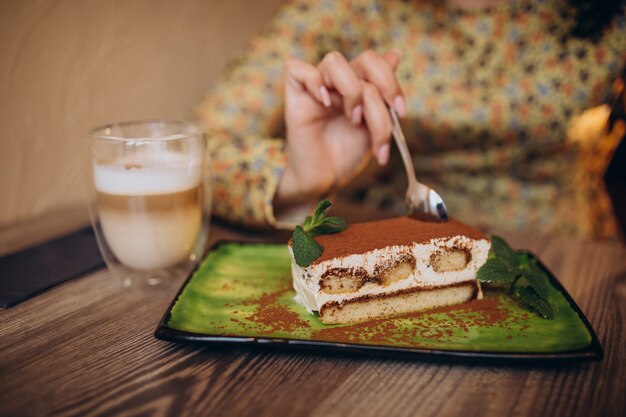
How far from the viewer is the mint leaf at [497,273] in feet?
2.75

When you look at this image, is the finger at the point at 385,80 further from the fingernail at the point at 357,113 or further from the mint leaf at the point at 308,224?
the mint leaf at the point at 308,224

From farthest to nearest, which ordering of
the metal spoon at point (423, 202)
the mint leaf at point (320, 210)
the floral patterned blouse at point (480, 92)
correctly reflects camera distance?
the floral patterned blouse at point (480, 92) < the metal spoon at point (423, 202) < the mint leaf at point (320, 210)

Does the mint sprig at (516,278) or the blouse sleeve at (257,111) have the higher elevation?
the blouse sleeve at (257,111)

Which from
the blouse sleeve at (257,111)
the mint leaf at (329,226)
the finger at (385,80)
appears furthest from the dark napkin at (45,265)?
the finger at (385,80)

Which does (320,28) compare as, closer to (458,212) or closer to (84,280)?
(458,212)

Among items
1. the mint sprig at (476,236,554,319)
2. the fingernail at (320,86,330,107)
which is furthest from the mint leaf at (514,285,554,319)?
the fingernail at (320,86,330,107)

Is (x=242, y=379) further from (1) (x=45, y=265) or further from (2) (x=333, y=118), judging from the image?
(2) (x=333, y=118)

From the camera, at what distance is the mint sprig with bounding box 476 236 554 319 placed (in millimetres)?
791

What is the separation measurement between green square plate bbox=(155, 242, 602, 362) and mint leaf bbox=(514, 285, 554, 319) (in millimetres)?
12

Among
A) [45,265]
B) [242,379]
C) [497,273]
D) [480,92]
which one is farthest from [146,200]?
[480,92]

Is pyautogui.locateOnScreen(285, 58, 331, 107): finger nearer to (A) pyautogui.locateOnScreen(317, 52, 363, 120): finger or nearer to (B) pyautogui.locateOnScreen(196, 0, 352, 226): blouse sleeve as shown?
(A) pyautogui.locateOnScreen(317, 52, 363, 120): finger

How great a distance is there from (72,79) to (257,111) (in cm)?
50

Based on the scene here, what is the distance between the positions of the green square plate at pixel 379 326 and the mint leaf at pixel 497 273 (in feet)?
0.12

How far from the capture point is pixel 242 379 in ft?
2.04
